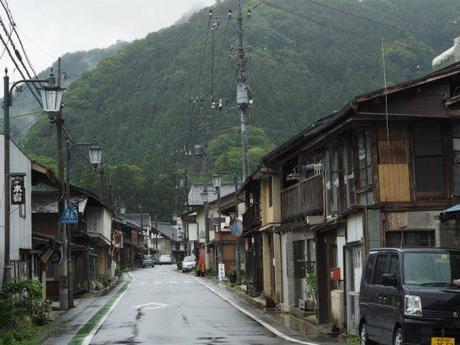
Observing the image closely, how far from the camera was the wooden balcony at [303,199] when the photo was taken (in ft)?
86.4

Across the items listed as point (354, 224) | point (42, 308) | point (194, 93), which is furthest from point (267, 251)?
point (194, 93)

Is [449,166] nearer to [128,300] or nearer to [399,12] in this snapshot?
[128,300]

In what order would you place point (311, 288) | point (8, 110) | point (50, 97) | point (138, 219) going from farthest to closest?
point (138, 219)
point (311, 288)
point (50, 97)
point (8, 110)

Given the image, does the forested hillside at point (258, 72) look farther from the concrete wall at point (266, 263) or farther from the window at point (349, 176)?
the window at point (349, 176)

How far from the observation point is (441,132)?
19844mm

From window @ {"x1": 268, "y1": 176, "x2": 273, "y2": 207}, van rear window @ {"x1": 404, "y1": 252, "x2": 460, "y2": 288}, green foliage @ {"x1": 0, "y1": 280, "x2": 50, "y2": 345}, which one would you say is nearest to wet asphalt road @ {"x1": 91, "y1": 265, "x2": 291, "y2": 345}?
green foliage @ {"x1": 0, "y1": 280, "x2": 50, "y2": 345}

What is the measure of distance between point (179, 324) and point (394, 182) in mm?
8882

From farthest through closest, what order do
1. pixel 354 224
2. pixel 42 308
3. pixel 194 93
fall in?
pixel 194 93 < pixel 42 308 < pixel 354 224

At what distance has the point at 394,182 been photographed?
19656 millimetres

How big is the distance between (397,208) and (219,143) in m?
66.8

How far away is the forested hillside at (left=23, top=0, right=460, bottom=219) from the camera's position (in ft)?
181

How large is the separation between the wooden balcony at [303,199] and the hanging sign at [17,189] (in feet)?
31.7

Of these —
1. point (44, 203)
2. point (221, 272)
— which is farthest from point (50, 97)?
point (221, 272)

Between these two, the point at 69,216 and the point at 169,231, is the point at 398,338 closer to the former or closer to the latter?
the point at 69,216
